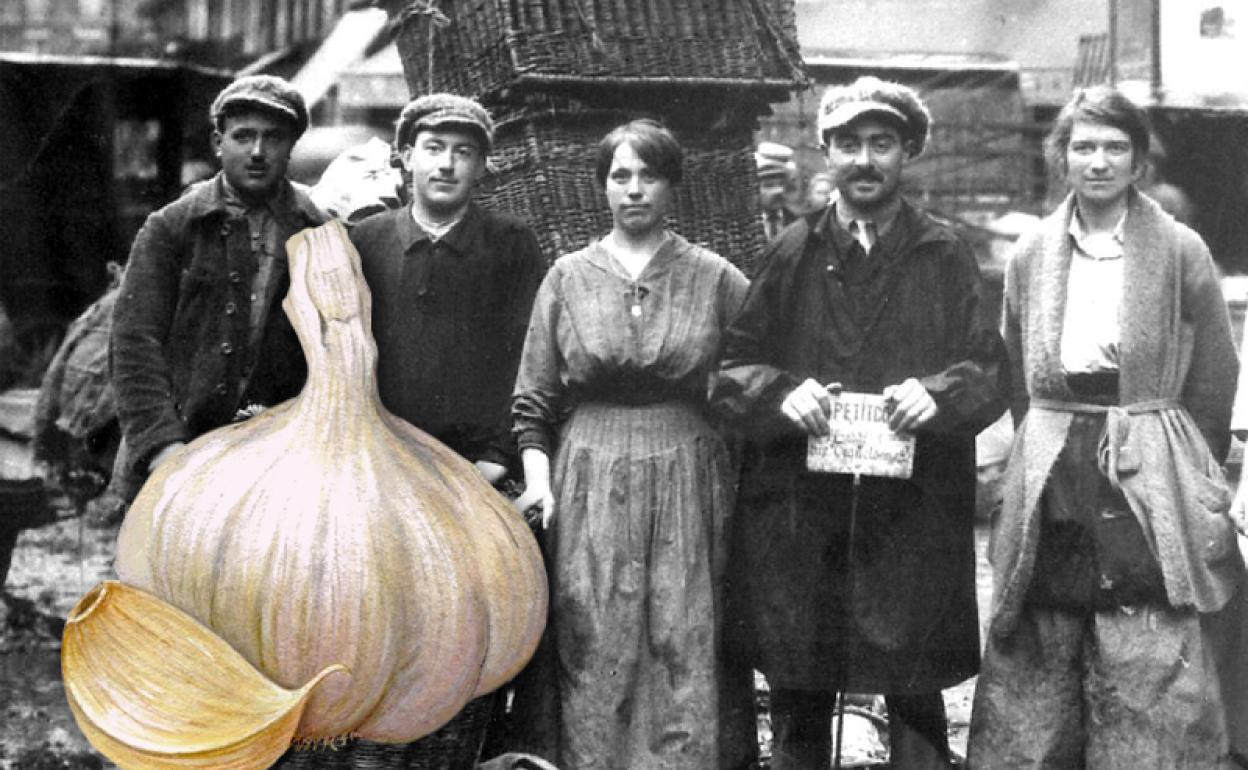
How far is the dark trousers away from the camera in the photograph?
3.91m

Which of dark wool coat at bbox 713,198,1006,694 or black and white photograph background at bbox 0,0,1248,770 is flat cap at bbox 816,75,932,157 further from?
black and white photograph background at bbox 0,0,1248,770

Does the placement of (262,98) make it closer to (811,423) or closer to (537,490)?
(537,490)

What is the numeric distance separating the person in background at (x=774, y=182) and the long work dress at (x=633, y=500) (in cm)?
200

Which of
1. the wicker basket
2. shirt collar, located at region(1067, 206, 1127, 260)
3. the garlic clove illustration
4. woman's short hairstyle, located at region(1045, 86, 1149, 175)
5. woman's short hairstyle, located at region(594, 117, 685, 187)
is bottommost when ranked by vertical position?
the wicker basket

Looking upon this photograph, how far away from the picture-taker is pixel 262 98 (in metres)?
→ 4.05

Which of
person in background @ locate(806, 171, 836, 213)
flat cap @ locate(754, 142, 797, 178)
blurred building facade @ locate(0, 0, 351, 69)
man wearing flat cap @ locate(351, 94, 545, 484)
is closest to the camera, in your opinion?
man wearing flat cap @ locate(351, 94, 545, 484)

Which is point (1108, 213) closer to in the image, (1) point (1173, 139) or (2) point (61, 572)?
(1) point (1173, 139)

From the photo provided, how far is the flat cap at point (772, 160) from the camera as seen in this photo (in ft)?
19.6

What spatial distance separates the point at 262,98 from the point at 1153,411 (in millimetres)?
2515

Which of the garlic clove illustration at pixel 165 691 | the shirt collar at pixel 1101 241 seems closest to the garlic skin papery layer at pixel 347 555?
the garlic clove illustration at pixel 165 691

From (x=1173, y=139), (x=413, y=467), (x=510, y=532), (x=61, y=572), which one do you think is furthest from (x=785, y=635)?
(x=61, y=572)

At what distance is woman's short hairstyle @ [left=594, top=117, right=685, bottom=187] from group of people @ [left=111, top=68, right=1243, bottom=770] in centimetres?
2

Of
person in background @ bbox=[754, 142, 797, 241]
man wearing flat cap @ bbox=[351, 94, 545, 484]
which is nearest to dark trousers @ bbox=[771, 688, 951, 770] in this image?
man wearing flat cap @ bbox=[351, 94, 545, 484]

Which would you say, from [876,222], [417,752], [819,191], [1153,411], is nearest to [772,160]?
[819,191]
